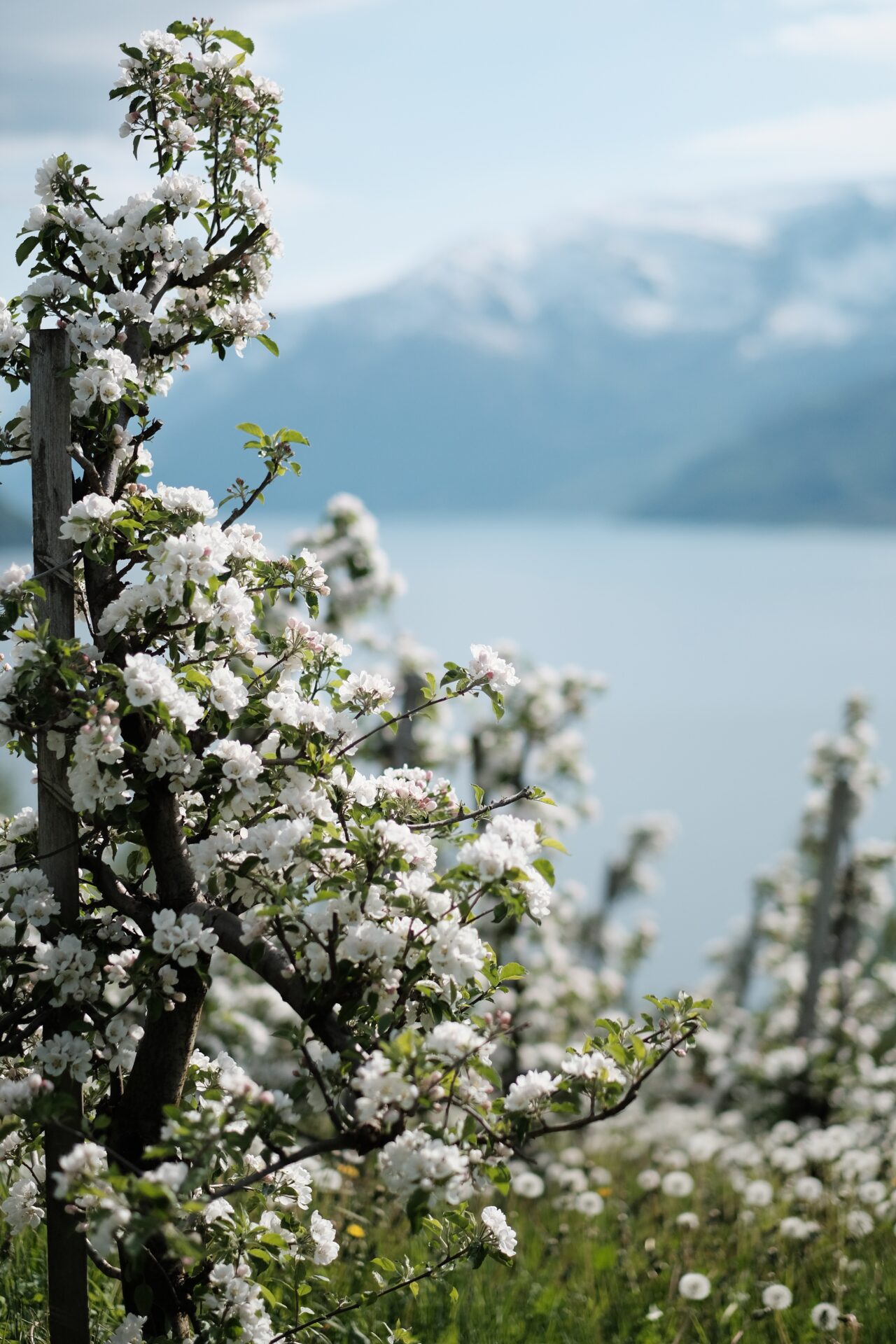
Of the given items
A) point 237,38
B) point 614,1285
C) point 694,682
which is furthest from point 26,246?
point 694,682

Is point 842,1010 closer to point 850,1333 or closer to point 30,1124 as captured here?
point 850,1333

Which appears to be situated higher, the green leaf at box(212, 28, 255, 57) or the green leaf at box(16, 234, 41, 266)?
the green leaf at box(212, 28, 255, 57)

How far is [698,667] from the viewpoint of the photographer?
84875 millimetres

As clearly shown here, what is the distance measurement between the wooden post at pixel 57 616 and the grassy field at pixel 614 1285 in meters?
0.52

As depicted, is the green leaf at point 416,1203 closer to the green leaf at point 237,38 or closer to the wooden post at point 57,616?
the wooden post at point 57,616

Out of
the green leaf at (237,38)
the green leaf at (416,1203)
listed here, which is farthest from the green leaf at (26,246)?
the green leaf at (416,1203)

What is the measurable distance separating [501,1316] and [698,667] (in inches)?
3248

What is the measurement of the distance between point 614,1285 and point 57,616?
12.3 feet

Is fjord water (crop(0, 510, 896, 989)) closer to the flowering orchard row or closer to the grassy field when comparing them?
the flowering orchard row

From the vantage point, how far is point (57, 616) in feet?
10.5

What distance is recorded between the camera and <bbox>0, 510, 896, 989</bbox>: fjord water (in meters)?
51.3

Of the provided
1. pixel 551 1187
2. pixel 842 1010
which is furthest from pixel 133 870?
pixel 842 1010

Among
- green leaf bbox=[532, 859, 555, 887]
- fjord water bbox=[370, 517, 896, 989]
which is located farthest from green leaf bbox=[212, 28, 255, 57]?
green leaf bbox=[532, 859, 555, 887]

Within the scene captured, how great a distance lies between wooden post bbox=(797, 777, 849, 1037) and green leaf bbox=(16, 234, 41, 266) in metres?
8.60
